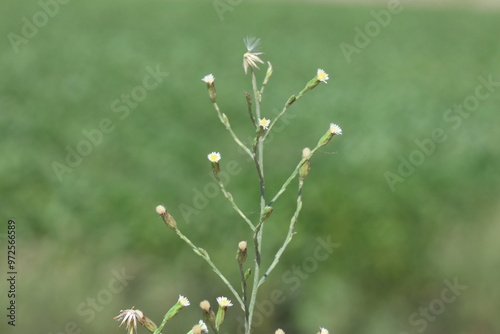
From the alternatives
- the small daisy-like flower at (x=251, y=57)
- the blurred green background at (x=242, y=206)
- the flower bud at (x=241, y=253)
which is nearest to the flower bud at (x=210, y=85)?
the small daisy-like flower at (x=251, y=57)

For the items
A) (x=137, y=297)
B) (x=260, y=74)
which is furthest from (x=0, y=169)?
(x=260, y=74)

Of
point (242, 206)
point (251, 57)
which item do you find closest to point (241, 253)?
point (251, 57)

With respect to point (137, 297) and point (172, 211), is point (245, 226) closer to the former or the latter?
point (172, 211)

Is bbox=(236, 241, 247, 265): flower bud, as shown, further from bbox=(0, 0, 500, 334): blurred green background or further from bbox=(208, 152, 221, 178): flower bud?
bbox=(0, 0, 500, 334): blurred green background

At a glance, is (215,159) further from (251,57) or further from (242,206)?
(242,206)

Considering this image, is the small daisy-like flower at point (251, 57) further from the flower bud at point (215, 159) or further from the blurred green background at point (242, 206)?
the blurred green background at point (242, 206)

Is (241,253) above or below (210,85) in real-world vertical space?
below

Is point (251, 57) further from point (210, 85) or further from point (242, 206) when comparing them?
point (242, 206)

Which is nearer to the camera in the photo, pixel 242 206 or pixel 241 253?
pixel 241 253

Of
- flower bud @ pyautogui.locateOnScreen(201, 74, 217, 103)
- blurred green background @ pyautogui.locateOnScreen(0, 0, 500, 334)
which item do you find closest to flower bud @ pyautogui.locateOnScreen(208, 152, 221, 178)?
flower bud @ pyautogui.locateOnScreen(201, 74, 217, 103)
